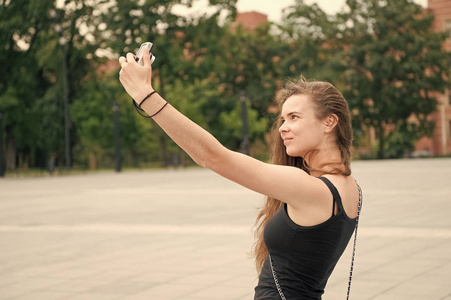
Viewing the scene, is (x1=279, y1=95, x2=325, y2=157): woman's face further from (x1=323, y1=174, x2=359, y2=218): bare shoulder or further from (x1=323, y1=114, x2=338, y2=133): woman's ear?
(x1=323, y1=174, x2=359, y2=218): bare shoulder

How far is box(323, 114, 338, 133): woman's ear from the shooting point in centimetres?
250

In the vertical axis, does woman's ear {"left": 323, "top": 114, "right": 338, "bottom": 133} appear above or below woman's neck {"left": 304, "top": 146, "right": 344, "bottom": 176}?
above

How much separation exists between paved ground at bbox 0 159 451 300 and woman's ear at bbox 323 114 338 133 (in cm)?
377

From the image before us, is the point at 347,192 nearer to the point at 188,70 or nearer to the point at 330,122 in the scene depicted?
the point at 330,122

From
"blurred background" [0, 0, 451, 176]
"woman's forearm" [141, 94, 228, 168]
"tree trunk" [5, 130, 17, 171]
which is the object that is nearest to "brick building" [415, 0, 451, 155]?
"blurred background" [0, 0, 451, 176]

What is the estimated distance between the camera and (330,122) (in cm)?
250

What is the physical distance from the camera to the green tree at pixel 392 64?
52469 millimetres

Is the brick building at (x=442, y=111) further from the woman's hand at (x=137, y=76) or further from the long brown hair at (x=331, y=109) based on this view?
the woman's hand at (x=137, y=76)

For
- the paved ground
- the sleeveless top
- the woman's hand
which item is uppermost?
the woman's hand

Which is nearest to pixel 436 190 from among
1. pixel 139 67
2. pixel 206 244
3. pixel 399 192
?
pixel 399 192

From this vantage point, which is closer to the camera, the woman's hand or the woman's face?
the woman's hand

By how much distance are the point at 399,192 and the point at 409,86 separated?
38.3 m

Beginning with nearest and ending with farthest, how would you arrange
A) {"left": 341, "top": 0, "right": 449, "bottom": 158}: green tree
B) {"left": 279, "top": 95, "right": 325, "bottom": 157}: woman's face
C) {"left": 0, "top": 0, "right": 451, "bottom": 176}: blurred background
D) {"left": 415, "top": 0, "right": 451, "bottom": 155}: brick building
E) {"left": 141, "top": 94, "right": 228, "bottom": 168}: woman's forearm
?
1. {"left": 141, "top": 94, "right": 228, "bottom": 168}: woman's forearm
2. {"left": 279, "top": 95, "right": 325, "bottom": 157}: woman's face
3. {"left": 0, "top": 0, "right": 451, "bottom": 176}: blurred background
4. {"left": 341, "top": 0, "right": 449, "bottom": 158}: green tree
5. {"left": 415, "top": 0, "right": 451, "bottom": 155}: brick building

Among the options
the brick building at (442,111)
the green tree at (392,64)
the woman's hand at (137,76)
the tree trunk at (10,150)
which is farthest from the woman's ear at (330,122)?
the brick building at (442,111)
